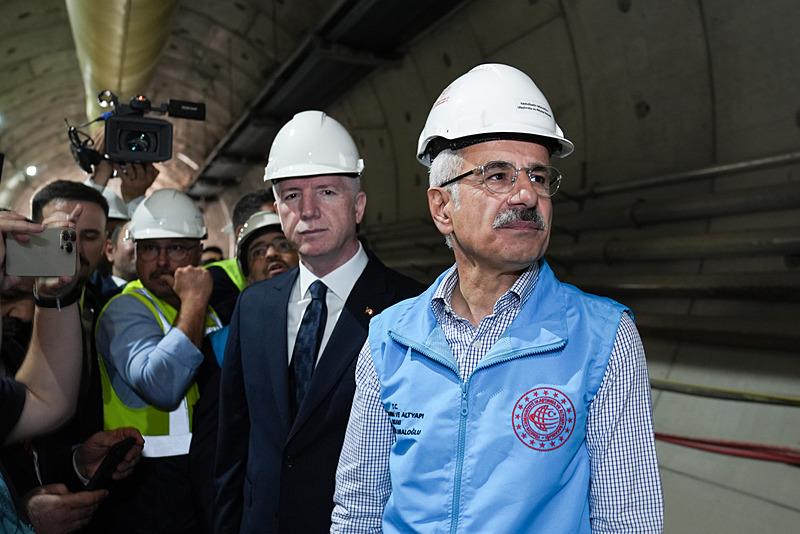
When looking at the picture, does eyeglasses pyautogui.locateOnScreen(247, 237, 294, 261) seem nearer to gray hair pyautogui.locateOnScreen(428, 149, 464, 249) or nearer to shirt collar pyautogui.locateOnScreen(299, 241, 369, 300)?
shirt collar pyautogui.locateOnScreen(299, 241, 369, 300)

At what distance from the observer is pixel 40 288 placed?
1.79m

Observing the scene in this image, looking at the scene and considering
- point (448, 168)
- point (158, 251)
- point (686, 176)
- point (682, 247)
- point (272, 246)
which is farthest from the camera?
point (686, 176)

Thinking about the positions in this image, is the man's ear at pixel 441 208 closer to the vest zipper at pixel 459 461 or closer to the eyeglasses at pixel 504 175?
the eyeglasses at pixel 504 175

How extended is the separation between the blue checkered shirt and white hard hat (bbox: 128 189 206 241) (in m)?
1.77

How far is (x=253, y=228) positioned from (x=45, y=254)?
1660 mm

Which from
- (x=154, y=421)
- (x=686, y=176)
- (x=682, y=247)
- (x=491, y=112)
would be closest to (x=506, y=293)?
(x=491, y=112)

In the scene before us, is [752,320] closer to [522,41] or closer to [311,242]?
[311,242]

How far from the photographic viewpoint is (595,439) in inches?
52.1

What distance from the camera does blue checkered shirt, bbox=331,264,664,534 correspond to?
1281 millimetres

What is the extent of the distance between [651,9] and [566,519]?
3.73 m

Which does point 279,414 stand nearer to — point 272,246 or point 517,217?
point 517,217

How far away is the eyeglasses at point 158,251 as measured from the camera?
2.98 meters

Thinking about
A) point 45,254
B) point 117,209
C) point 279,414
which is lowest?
point 279,414

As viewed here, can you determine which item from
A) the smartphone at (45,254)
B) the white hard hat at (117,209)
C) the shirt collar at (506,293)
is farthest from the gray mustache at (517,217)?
the white hard hat at (117,209)
